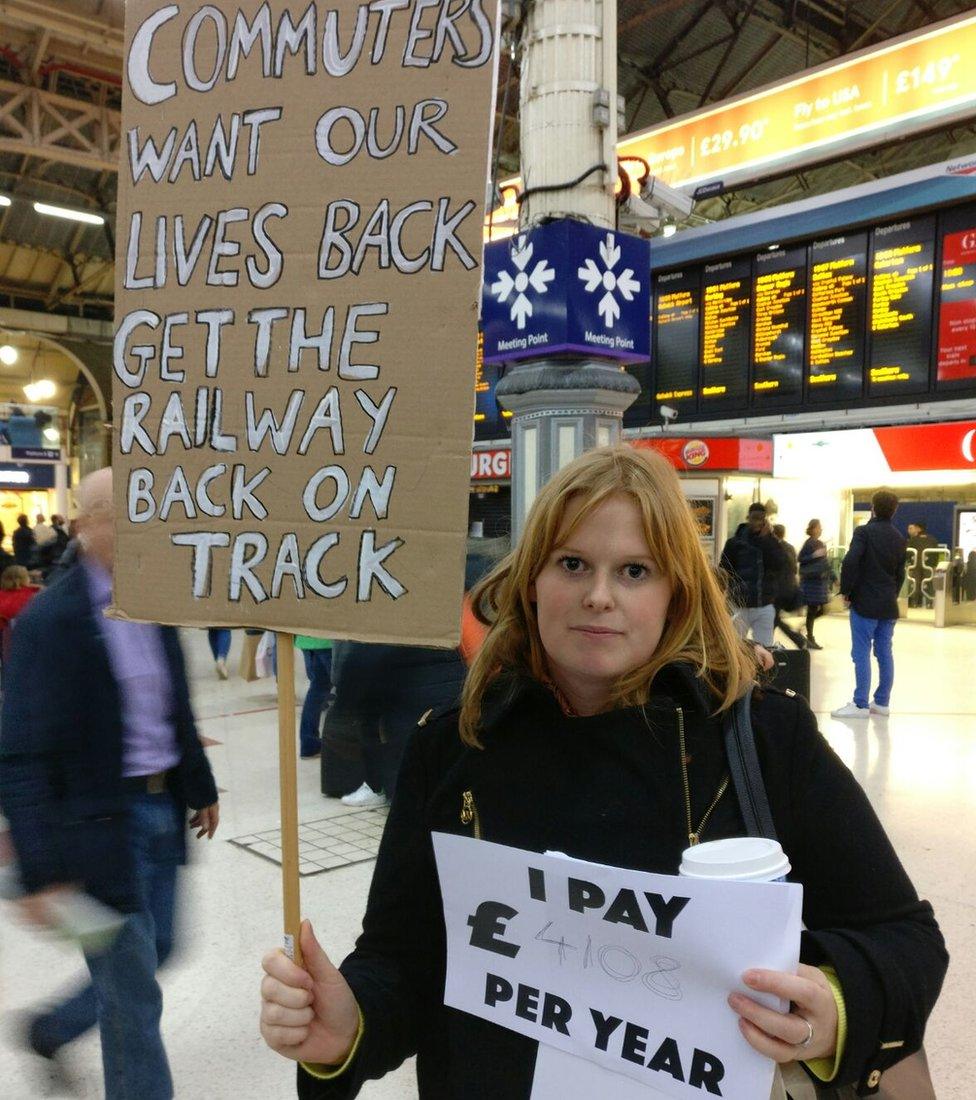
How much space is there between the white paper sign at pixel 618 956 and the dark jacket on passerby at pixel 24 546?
1165cm

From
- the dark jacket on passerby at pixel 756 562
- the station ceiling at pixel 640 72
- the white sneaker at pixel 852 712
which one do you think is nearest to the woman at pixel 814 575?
the dark jacket on passerby at pixel 756 562

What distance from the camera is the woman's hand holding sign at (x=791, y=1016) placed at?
3.00ft

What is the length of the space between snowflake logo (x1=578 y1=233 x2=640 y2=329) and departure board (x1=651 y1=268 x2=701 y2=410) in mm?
6318

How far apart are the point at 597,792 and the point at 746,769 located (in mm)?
189

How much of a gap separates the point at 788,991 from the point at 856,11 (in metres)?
12.0

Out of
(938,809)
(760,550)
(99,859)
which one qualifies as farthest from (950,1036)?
(760,550)

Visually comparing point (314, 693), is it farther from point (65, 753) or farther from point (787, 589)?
point (787, 589)

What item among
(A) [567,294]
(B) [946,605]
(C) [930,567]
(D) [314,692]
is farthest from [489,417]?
(A) [567,294]

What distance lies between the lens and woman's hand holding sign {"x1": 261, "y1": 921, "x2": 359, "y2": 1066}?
1.05m

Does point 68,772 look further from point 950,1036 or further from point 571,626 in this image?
point 950,1036

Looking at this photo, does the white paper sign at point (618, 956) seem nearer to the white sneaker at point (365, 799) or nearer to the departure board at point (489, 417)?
the white sneaker at point (365, 799)

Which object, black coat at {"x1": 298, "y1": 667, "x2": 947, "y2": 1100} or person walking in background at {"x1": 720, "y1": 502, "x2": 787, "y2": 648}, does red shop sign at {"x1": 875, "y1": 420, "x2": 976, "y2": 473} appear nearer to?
person walking in background at {"x1": 720, "y1": 502, "x2": 787, "y2": 648}

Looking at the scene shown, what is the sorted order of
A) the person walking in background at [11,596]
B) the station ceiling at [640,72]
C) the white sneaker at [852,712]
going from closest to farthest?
the person walking in background at [11,596], the white sneaker at [852,712], the station ceiling at [640,72]

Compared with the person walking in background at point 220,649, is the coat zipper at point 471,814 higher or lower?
higher
